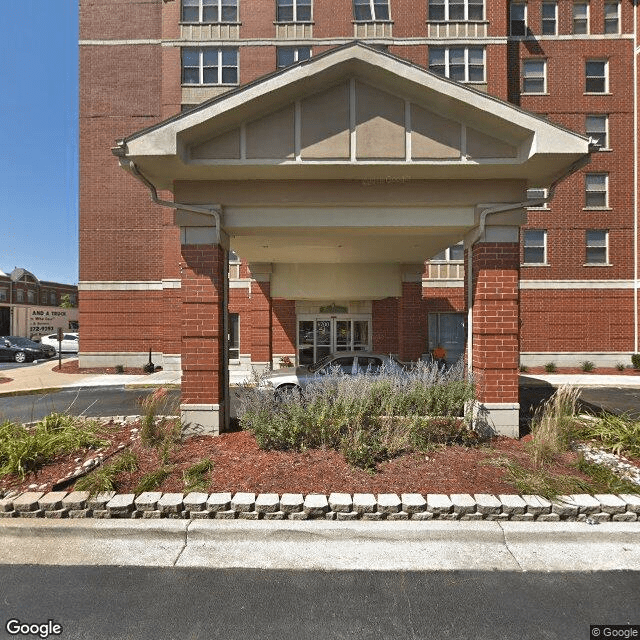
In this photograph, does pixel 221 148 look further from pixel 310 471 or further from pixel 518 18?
pixel 518 18

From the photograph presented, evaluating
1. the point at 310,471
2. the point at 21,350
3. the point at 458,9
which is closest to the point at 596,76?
the point at 458,9

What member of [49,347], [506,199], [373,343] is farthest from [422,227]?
[49,347]

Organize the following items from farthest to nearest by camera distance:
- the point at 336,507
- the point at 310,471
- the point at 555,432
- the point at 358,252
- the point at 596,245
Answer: the point at 596,245 < the point at 358,252 < the point at 555,432 < the point at 310,471 < the point at 336,507

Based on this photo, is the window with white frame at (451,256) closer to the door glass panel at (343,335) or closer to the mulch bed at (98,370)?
the door glass panel at (343,335)

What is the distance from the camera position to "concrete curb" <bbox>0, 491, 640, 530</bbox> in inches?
156

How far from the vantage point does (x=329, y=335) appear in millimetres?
17125

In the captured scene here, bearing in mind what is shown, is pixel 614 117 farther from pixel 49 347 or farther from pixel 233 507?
pixel 49 347

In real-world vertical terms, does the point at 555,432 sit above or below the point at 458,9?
below

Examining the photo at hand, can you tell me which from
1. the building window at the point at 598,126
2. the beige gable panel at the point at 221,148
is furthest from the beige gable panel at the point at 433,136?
the building window at the point at 598,126

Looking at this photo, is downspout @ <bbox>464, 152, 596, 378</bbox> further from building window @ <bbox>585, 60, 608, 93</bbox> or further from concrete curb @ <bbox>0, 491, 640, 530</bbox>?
building window @ <bbox>585, 60, 608, 93</bbox>

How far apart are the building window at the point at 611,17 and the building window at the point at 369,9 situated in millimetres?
10482

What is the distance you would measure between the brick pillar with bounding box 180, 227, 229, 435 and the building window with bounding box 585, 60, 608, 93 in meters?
21.0

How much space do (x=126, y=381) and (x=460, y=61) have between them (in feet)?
65.3

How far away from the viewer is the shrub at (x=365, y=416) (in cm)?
529
